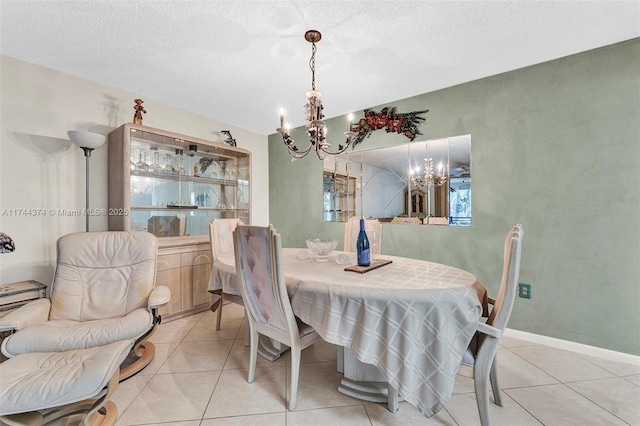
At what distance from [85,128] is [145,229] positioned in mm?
1130

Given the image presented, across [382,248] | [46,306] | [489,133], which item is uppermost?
[489,133]

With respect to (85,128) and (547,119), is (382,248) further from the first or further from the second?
(85,128)

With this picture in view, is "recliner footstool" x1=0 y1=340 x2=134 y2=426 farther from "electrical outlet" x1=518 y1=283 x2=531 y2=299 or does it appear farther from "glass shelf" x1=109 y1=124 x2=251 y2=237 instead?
"electrical outlet" x1=518 y1=283 x2=531 y2=299

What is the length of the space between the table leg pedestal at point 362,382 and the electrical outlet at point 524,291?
5.43ft

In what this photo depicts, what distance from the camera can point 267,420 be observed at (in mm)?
1493

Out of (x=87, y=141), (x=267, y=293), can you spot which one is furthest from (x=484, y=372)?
(x=87, y=141)

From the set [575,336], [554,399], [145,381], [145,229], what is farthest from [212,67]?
[575,336]

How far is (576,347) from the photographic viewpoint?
7.39ft

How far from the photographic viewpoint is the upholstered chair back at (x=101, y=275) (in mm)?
2018

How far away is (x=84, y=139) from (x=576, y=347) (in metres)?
4.51

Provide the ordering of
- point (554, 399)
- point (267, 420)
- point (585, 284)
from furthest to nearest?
1. point (585, 284)
2. point (554, 399)
3. point (267, 420)

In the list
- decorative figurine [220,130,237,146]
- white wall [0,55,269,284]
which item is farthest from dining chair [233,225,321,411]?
decorative figurine [220,130,237,146]

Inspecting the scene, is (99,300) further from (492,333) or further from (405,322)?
(492,333)

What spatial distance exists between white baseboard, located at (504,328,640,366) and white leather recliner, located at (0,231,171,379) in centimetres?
306
